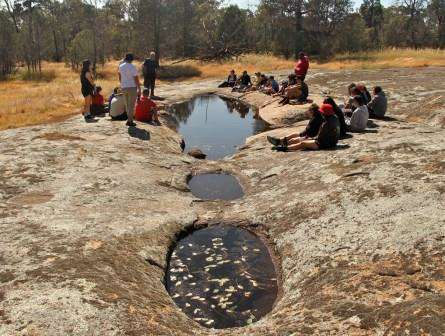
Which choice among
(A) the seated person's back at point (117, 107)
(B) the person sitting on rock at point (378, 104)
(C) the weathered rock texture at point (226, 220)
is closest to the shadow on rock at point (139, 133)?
(C) the weathered rock texture at point (226, 220)

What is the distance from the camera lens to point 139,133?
1742 centimetres

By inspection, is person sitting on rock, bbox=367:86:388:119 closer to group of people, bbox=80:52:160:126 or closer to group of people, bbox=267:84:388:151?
group of people, bbox=267:84:388:151

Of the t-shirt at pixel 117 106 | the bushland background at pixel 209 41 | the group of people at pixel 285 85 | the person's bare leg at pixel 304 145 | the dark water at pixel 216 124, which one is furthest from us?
the bushland background at pixel 209 41

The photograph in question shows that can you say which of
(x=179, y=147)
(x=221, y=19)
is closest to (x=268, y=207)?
(x=179, y=147)

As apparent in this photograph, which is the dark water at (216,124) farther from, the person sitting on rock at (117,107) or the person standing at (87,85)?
the person standing at (87,85)

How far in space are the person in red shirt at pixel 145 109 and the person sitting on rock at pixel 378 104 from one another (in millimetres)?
9333

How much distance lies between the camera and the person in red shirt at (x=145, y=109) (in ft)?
62.2

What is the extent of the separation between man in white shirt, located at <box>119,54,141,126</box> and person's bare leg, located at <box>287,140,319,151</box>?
645 centimetres

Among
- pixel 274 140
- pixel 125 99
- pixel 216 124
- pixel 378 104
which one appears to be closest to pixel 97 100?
pixel 125 99

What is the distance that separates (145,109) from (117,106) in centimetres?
119

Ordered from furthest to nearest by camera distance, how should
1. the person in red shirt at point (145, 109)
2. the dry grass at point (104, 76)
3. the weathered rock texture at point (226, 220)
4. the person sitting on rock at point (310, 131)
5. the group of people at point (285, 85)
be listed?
the dry grass at point (104, 76) → the group of people at point (285, 85) → the person in red shirt at point (145, 109) → the person sitting on rock at point (310, 131) → the weathered rock texture at point (226, 220)

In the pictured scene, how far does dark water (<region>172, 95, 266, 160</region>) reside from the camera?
19.5 m

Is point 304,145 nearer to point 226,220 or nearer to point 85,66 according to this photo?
point 226,220

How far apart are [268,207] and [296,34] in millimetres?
47955
